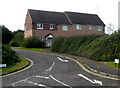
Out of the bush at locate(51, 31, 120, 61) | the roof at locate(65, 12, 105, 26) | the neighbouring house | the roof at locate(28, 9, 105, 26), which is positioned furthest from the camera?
the roof at locate(65, 12, 105, 26)

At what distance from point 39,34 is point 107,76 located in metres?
32.5

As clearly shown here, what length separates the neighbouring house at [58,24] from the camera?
141ft

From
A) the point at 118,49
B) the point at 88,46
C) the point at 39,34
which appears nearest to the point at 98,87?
the point at 118,49

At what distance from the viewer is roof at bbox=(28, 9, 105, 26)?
146 ft

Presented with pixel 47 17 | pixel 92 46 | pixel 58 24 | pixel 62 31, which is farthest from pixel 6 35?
pixel 92 46

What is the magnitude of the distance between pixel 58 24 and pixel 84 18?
899cm

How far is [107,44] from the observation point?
19.2m

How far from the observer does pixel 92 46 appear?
2103 cm

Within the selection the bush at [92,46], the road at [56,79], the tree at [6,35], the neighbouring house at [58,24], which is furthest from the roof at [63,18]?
the road at [56,79]

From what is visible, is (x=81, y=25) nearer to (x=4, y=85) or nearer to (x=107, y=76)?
(x=107, y=76)

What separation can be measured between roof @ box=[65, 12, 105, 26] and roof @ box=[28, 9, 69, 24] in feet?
6.42

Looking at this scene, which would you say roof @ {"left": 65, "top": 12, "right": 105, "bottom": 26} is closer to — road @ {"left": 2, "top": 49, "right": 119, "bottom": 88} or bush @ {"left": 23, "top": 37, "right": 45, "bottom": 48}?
bush @ {"left": 23, "top": 37, "right": 45, "bottom": 48}

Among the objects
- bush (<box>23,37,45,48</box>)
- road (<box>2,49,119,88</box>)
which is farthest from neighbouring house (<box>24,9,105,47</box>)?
road (<box>2,49,119,88</box>)

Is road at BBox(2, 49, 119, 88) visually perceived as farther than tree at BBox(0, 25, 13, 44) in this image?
No
